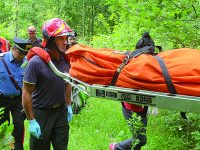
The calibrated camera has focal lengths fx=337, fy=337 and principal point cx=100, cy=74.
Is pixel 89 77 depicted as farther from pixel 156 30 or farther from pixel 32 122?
pixel 156 30

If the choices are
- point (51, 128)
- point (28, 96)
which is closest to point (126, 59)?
point (28, 96)

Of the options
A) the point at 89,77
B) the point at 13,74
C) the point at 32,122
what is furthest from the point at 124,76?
the point at 13,74

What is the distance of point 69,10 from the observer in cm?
2905

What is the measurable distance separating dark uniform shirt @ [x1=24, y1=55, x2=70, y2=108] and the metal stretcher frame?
1.18m

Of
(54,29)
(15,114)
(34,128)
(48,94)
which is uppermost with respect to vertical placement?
(54,29)

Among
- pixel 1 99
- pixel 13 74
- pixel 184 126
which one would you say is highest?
pixel 13 74

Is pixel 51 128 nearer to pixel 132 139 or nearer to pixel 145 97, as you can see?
pixel 132 139

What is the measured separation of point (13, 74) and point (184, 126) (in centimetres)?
369

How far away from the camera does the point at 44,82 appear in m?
4.26

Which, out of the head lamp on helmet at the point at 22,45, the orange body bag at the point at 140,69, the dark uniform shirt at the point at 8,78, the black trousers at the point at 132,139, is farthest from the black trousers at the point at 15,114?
the orange body bag at the point at 140,69

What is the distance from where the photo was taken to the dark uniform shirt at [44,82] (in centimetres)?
414

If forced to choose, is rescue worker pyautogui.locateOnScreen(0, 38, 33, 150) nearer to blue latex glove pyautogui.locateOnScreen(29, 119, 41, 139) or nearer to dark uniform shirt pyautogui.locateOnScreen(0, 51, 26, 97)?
dark uniform shirt pyautogui.locateOnScreen(0, 51, 26, 97)

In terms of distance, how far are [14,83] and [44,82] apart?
56.2 inches

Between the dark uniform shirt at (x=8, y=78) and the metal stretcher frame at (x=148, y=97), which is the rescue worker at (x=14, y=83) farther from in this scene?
the metal stretcher frame at (x=148, y=97)
